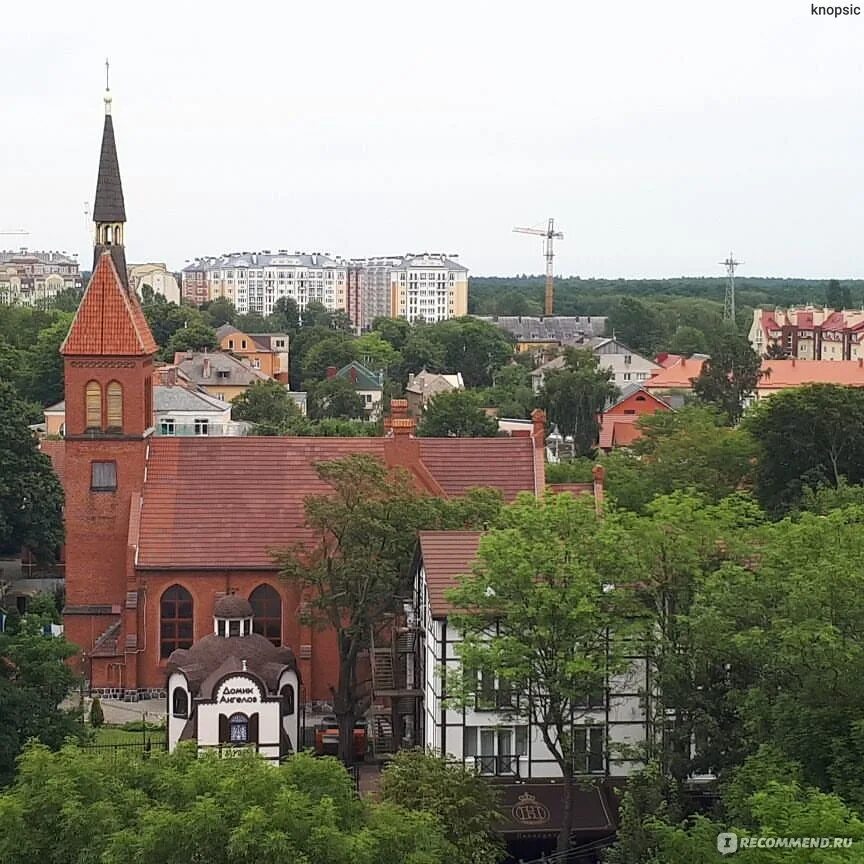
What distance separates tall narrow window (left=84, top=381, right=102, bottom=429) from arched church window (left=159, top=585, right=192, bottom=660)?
6.39m

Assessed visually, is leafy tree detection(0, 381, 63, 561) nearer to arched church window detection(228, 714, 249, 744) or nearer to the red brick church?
the red brick church

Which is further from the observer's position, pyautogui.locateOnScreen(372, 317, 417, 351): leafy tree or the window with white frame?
pyautogui.locateOnScreen(372, 317, 417, 351): leafy tree

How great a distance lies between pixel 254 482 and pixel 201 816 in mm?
28701

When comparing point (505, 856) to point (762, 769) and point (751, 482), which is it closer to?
point (762, 769)

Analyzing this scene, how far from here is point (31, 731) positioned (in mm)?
42938

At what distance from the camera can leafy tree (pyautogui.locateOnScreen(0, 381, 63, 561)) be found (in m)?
78.8

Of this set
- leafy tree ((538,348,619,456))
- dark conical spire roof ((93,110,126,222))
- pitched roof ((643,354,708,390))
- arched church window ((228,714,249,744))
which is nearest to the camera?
arched church window ((228,714,249,744))

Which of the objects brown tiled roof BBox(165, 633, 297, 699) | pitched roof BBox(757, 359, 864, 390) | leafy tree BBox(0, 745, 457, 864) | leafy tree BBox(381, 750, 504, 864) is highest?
pitched roof BBox(757, 359, 864, 390)

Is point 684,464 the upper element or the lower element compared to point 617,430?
upper

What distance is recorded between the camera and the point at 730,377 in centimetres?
12056

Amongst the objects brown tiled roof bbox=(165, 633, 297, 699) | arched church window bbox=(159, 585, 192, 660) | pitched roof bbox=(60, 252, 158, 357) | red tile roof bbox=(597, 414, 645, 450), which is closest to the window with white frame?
brown tiled roof bbox=(165, 633, 297, 699)

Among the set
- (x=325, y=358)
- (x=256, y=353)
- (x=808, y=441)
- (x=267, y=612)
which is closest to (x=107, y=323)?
(x=267, y=612)

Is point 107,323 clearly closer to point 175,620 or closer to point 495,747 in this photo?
point 175,620

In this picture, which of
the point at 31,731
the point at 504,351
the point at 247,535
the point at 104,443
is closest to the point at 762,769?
the point at 31,731
